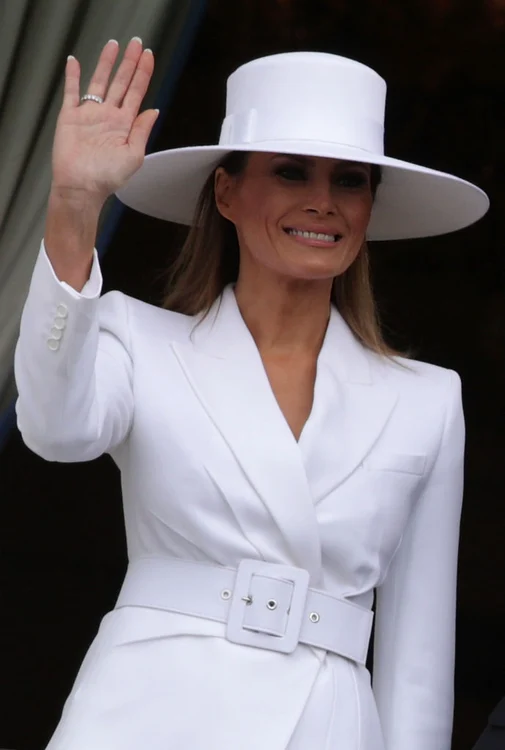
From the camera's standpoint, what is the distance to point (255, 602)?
2150mm

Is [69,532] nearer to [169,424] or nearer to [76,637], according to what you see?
[76,637]

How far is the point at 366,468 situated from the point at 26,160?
1.05 meters

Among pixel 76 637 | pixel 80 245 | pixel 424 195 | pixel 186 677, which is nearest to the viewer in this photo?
pixel 80 245

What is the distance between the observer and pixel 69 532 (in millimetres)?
5035

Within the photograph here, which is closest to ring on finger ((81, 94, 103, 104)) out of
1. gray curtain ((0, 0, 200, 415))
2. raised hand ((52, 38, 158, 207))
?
raised hand ((52, 38, 158, 207))

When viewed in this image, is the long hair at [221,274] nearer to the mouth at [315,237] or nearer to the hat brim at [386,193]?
the hat brim at [386,193]

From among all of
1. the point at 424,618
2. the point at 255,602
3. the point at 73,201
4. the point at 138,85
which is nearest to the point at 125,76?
the point at 138,85

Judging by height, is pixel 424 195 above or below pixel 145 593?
above

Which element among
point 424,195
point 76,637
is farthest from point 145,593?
point 76,637

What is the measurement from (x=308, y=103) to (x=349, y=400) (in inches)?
16.8

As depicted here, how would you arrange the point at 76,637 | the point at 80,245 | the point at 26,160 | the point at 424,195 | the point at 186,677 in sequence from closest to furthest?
the point at 80,245, the point at 186,677, the point at 424,195, the point at 26,160, the point at 76,637

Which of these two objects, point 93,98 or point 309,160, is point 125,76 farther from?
point 309,160

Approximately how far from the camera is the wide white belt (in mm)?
2145

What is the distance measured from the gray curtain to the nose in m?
0.75
